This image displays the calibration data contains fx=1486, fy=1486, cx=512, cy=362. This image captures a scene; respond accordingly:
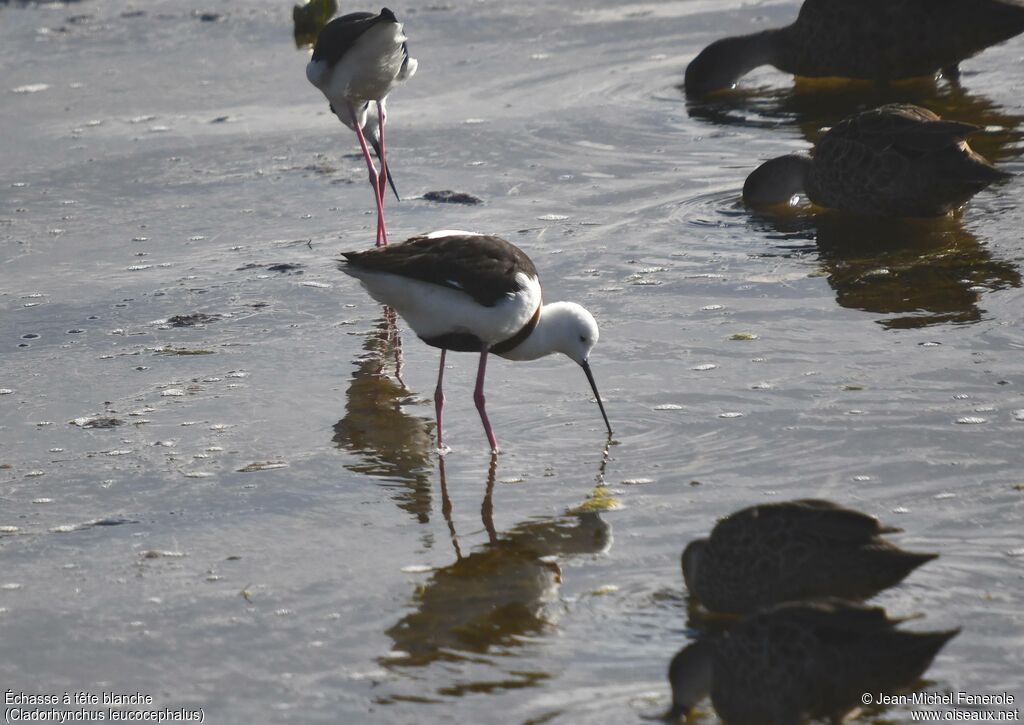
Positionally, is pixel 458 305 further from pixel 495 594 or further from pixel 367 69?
pixel 367 69

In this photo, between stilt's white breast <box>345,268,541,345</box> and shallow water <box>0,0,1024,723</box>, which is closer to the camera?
shallow water <box>0,0,1024,723</box>

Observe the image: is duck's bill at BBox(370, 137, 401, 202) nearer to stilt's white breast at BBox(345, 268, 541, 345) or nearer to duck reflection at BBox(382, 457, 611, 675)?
stilt's white breast at BBox(345, 268, 541, 345)

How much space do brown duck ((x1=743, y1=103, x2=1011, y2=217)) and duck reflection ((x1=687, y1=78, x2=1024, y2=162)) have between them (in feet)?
4.66

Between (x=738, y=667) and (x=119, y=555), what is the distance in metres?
2.42

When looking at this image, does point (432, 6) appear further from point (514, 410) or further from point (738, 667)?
point (738, 667)

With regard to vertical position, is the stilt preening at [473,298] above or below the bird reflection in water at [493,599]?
above

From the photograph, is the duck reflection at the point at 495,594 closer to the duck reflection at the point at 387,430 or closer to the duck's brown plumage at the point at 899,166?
the duck reflection at the point at 387,430

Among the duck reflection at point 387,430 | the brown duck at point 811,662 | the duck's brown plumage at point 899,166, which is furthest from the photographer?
the duck's brown plumage at point 899,166

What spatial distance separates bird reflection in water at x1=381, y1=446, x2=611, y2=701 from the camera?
4512 millimetres

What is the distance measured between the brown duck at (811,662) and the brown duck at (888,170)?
16.4ft

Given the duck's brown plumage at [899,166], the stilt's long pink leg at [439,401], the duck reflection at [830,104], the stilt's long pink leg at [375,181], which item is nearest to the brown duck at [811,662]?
the stilt's long pink leg at [439,401]

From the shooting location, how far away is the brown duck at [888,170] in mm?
8461

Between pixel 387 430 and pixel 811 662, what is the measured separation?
2965 millimetres

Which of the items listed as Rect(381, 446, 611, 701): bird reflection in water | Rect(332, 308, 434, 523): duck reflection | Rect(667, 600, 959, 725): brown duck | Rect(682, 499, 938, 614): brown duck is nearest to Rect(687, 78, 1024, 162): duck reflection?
Rect(332, 308, 434, 523): duck reflection
